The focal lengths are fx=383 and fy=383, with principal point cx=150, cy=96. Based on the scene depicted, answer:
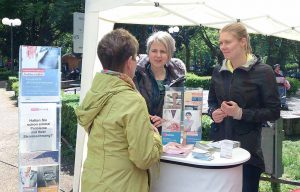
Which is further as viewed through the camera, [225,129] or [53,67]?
[53,67]

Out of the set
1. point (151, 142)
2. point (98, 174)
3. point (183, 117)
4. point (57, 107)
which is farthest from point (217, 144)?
point (57, 107)

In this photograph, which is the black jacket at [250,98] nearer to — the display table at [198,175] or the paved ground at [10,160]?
the display table at [198,175]

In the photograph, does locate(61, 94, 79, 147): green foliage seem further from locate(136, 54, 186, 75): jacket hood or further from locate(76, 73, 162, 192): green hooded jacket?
locate(76, 73, 162, 192): green hooded jacket

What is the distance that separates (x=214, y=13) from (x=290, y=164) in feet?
10.6

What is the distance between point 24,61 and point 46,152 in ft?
3.06

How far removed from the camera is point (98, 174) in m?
2.21

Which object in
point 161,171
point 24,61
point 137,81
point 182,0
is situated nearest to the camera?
point 161,171

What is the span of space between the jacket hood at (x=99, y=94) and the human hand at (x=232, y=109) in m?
0.78

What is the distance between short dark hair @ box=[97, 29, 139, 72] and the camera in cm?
214

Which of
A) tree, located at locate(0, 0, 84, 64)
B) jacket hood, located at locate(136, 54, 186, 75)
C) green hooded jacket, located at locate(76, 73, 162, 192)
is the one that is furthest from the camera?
tree, located at locate(0, 0, 84, 64)

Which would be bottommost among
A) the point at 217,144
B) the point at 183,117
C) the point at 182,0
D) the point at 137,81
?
the point at 217,144

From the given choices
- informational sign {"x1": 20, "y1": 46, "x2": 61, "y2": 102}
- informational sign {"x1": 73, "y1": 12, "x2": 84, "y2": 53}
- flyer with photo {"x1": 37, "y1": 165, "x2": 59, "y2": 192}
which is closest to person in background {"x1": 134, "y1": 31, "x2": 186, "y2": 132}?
informational sign {"x1": 20, "y1": 46, "x2": 61, "y2": 102}

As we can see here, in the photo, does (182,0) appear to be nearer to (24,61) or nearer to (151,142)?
(24,61)

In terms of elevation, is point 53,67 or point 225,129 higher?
point 53,67
